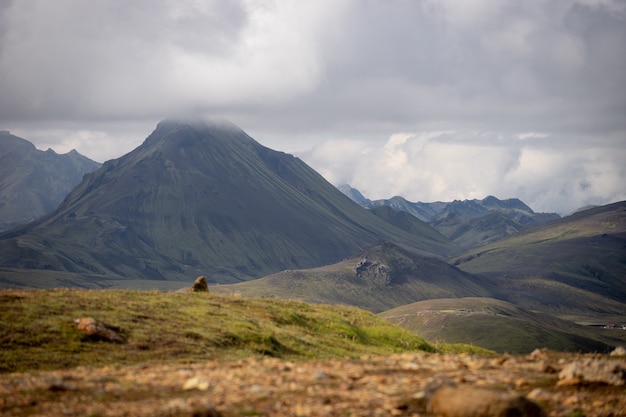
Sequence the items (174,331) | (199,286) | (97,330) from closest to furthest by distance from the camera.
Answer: (97,330), (174,331), (199,286)

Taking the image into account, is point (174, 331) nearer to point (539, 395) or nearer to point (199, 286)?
point (199, 286)

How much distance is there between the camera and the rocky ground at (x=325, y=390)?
20.2 meters

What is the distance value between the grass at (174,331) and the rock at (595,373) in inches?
609

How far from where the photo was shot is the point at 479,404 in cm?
1988

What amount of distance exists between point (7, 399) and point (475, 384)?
15384mm

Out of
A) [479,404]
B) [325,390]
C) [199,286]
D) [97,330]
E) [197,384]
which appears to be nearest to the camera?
[479,404]

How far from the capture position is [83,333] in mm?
32875

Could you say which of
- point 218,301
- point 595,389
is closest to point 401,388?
point 595,389

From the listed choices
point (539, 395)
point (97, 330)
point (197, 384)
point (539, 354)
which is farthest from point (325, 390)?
point (97, 330)

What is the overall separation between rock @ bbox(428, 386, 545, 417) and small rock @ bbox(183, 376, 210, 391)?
7349 millimetres

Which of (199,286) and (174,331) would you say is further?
(199,286)

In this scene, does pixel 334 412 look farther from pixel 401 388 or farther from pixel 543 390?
pixel 543 390

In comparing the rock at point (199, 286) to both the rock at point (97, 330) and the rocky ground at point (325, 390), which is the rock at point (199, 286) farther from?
the rocky ground at point (325, 390)

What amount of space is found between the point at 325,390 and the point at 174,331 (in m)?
15.6
